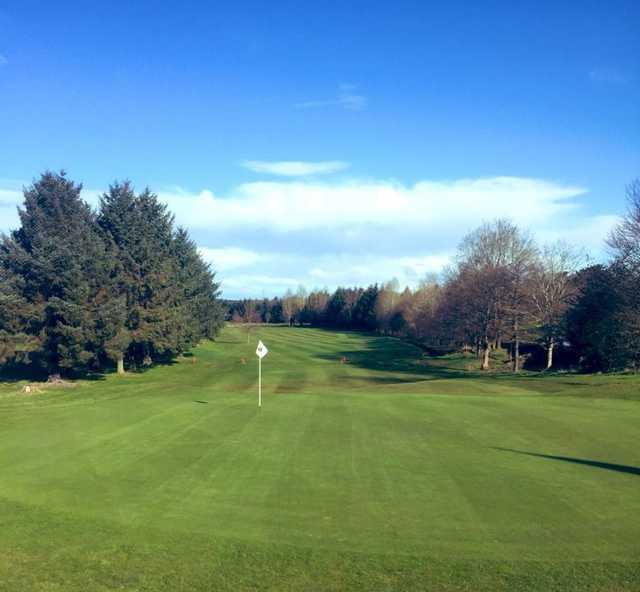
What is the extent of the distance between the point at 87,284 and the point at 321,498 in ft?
115

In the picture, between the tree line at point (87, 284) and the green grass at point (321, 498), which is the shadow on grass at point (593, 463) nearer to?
the green grass at point (321, 498)

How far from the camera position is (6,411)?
27.2 metres

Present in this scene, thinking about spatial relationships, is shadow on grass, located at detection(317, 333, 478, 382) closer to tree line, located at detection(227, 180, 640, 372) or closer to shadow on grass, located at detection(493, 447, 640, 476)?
tree line, located at detection(227, 180, 640, 372)

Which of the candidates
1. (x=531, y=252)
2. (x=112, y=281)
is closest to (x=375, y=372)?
(x=531, y=252)

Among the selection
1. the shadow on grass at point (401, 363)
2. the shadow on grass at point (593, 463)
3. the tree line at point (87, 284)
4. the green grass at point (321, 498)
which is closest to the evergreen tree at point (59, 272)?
the tree line at point (87, 284)

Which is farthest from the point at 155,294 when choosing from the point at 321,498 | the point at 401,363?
the point at 321,498

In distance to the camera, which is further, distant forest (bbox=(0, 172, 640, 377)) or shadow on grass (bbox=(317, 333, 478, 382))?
shadow on grass (bbox=(317, 333, 478, 382))

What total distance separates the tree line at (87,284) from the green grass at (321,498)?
1797cm

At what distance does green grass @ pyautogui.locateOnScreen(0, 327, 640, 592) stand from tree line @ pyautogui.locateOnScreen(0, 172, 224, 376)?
59.0ft

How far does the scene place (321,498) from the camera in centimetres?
1229

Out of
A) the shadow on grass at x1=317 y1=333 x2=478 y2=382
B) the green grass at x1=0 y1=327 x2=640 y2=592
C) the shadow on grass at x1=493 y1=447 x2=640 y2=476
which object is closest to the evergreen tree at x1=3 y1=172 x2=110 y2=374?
the green grass at x1=0 y1=327 x2=640 y2=592

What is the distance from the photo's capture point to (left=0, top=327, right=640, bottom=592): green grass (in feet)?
29.4

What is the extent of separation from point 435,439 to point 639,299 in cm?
2930

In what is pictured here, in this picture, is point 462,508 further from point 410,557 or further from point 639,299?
point 639,299
